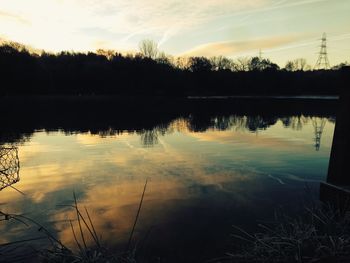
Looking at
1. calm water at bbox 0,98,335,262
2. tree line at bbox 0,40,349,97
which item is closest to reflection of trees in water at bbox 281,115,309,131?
calm water at bbox 0,98,335,262

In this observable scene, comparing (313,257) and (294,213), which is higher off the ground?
(313,257)

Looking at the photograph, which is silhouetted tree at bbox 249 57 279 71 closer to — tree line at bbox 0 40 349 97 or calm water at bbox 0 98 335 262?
tree line at bbox 0 40 349 97

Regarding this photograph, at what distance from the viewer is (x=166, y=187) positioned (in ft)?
44.1

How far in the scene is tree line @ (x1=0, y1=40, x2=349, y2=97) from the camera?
100125 mm

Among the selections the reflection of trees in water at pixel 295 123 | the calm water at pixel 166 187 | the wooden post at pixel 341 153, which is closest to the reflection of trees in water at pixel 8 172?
the calm water at pixel 166 187

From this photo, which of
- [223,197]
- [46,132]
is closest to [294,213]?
[223,197]

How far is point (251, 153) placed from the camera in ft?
67.2

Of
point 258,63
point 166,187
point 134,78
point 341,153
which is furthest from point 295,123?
point 258,63

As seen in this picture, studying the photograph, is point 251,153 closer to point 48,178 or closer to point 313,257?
point 48,178

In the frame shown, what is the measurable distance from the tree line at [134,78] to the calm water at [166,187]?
82155 millimetres

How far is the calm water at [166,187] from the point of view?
905 centimetres

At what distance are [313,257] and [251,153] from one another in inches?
Result: 600

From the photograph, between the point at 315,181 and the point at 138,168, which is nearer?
the point at 315,181

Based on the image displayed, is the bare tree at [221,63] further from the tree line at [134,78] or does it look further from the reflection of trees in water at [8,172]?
the reflection of trees in water at [8,172]
